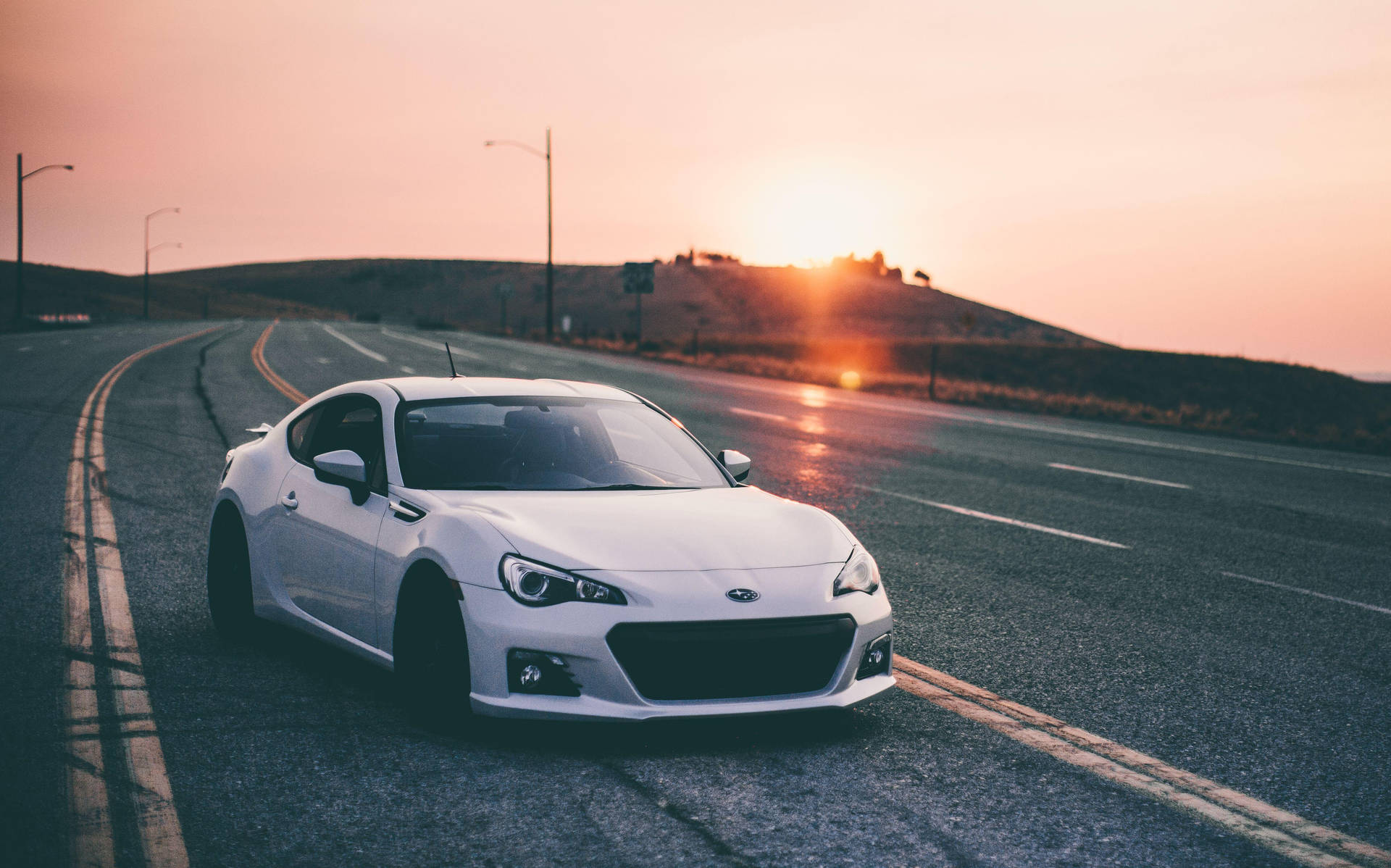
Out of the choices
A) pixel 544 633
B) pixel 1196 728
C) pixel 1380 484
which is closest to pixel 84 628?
pixel 544 633

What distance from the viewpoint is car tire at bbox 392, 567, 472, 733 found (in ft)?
14.8

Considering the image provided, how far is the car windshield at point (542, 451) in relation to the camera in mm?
5384

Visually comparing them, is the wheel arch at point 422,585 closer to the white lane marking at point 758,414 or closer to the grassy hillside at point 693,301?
the white lane marking at point 758,414

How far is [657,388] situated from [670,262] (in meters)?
143

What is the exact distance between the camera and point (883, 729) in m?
4.87

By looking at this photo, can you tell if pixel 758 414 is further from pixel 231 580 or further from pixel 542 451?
pixel 542 451

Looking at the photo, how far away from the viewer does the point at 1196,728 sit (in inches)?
198

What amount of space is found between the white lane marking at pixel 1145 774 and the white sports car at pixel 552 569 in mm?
595

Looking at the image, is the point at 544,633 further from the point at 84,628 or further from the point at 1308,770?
the point at 84,628

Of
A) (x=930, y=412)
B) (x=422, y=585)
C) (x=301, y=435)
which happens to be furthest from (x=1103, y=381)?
(x=422, y=585)

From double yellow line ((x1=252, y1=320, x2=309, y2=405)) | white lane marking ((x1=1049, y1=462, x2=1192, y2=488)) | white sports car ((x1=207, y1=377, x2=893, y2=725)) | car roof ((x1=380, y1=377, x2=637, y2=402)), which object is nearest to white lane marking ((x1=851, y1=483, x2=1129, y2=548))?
white lane marking ((x1=1049, y1=462, x2=1192, y2=488))

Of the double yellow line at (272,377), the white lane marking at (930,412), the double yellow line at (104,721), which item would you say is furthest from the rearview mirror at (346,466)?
the white lane marking at (930,412)

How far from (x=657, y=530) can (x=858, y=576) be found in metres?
0.80

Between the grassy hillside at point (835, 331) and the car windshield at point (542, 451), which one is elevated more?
the grassy hillside at point (835, 331)
